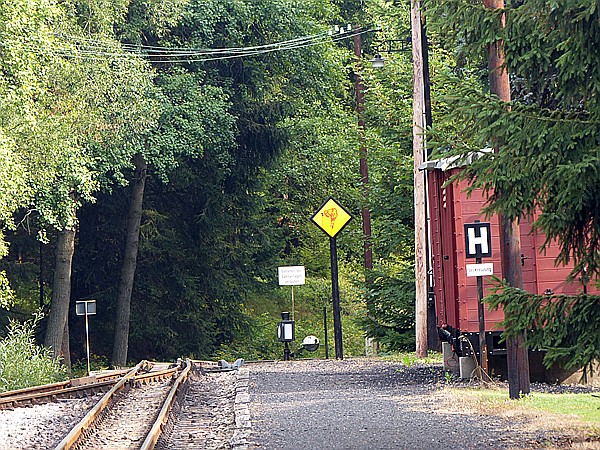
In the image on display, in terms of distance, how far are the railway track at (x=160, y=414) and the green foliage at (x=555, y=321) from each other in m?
3.34

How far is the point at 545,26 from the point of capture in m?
8.50

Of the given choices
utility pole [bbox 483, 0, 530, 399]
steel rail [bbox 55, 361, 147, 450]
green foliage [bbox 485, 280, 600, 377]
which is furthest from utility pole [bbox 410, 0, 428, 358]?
green foliage [bbox 485, 280, 600, 377]

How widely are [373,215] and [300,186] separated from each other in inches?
490

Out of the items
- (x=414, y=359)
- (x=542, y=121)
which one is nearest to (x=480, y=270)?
(x=542, y=121)

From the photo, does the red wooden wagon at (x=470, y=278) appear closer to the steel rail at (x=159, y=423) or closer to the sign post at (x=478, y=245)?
the sign post at (x=478, y=245)

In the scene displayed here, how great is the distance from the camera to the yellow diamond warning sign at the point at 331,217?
25812mm

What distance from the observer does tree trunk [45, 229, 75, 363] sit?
30469 mm

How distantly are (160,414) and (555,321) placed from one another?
6023mm

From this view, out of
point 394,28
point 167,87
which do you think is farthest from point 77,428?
point 394,28

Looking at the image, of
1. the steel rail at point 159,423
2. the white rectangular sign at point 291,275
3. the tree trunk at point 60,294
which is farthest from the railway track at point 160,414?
the tree trunk at point 60,294

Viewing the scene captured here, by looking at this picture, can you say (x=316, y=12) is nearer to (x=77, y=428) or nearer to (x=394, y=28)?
(x=394, y=28)

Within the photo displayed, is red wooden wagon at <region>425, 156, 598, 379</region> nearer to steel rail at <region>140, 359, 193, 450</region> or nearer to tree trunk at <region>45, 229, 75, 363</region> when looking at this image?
steel rail at <region>140, 359, 193, 450</region>

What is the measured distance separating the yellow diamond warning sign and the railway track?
6.00 m

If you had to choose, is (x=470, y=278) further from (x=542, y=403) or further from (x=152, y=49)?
(x=152, y=49)
